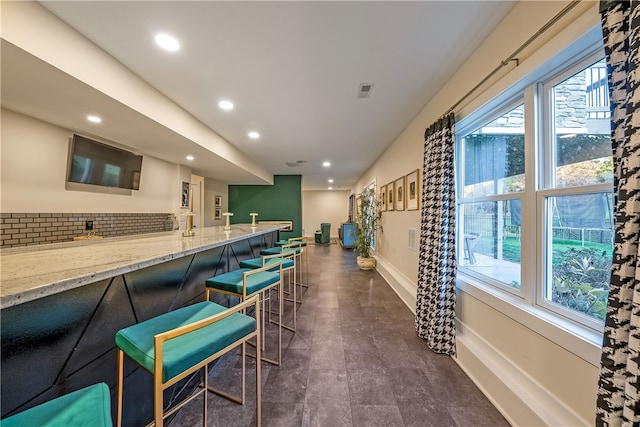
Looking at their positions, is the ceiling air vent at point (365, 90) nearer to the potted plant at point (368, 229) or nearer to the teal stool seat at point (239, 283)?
the teal stool seat at point (239, 283)

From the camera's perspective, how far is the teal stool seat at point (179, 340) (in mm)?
808

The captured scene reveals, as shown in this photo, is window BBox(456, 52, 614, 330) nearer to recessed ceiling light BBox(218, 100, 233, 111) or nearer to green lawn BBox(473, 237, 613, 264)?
green lawn BBox(473, 237, 613, 264)

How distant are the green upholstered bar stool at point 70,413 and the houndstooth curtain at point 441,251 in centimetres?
216

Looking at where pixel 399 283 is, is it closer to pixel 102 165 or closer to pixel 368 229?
pixel 368 229

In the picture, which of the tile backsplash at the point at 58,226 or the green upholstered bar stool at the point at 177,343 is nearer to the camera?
the green upholstered bar stool at the point at 177,343

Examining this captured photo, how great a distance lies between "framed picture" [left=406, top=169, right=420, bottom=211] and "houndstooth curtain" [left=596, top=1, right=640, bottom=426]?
6.62 ft

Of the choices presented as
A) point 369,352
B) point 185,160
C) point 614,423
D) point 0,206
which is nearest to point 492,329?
point 614,423

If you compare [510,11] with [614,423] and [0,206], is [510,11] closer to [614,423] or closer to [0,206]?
[614,423]

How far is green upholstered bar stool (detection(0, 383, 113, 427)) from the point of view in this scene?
562mm

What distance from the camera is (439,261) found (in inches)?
81.4

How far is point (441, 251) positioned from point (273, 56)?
216 centimetres

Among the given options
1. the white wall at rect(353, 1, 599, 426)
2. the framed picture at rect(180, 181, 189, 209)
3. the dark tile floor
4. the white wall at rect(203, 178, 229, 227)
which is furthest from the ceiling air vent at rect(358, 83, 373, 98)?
the white wall at rect(203, 178, 229, 227)

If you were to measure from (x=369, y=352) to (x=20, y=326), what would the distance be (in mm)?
2107

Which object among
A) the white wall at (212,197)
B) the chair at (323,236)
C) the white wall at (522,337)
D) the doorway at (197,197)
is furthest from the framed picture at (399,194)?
the chair at (323,236)
